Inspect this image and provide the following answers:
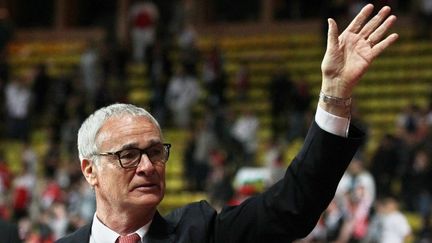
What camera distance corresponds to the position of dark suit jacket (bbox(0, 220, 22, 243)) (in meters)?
4.94

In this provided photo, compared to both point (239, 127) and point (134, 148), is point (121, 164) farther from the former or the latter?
point (239, 127)

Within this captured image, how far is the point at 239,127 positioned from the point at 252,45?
15.7ft

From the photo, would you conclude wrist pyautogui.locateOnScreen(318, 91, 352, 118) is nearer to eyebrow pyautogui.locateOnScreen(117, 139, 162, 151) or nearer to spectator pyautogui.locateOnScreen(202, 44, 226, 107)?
eyebrow pyautogui.locateOnScreen(117, 139, 162, 151)

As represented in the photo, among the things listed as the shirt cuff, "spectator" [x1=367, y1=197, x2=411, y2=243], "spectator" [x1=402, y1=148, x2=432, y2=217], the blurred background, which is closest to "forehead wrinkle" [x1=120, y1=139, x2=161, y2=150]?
the shirt cuff

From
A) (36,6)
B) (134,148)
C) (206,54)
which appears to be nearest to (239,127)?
(206,54)

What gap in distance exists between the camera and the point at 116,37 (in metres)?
26.5

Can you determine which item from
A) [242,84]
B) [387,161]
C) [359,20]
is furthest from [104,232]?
[242,84]

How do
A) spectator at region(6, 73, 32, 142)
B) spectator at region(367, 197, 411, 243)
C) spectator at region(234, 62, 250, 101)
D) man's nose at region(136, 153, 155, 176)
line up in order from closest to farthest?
man's nose at region(136, 153, 155, 176), spectator at region(367, 197, 411, 243), spectator at region(234, 62, 250, 101), spectator at region(6, 73, 32, 142)

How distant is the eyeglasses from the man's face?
0.01 meters

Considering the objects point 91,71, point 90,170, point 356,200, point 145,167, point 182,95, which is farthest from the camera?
point 91,71

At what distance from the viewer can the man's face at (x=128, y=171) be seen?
4.14 m

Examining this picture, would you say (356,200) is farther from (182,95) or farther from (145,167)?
(145,167)

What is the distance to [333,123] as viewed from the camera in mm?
3938

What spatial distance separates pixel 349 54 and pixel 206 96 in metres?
19.1
